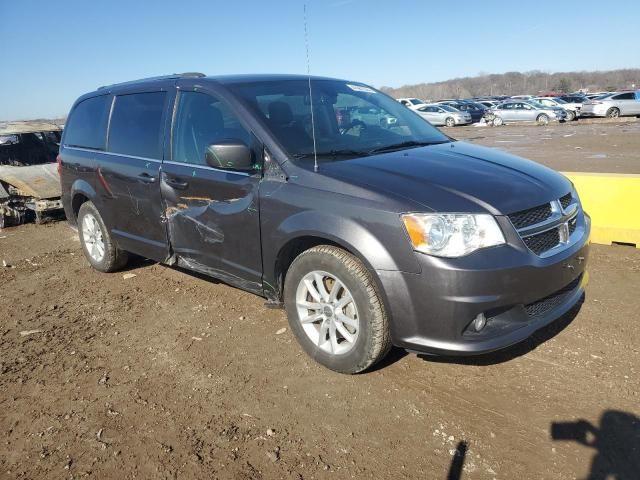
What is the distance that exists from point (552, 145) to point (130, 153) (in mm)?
15813

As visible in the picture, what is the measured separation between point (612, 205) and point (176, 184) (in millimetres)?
4463

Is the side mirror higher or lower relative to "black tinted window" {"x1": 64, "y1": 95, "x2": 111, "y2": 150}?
lower

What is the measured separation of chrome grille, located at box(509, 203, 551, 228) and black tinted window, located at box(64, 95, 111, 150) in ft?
13.0

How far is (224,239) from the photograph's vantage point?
3.79 metres

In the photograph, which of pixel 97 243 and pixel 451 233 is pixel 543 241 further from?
pixel 97 243

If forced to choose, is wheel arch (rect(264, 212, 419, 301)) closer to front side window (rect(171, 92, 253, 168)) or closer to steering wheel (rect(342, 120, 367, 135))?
front side window (rect(171, 92, 253, 168))

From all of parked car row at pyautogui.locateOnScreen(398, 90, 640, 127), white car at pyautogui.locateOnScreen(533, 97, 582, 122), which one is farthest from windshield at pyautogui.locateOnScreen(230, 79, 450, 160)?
white car at pyautogui.locateOnScreen(533, 97, 582, 122)

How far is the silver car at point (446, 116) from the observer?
3173 centimetres

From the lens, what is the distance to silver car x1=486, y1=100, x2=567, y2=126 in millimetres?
30359

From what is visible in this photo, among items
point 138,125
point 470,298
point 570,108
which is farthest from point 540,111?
point 470,298

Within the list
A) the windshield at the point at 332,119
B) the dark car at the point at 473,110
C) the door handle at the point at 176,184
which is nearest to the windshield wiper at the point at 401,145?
the windshield at the point at 332,119

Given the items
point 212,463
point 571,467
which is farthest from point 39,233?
point 571,467

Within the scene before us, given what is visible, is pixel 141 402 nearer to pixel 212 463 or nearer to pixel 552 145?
pixel 212 463

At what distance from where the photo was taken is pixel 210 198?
3.78 meters
